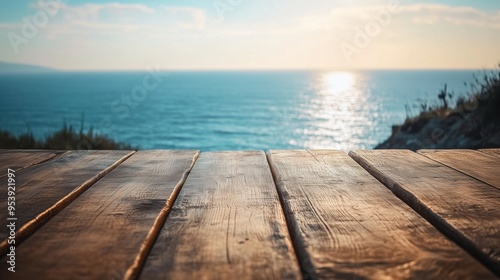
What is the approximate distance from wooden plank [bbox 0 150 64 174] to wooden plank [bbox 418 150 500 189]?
1.71 meters

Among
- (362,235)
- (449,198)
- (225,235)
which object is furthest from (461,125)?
(225,235)

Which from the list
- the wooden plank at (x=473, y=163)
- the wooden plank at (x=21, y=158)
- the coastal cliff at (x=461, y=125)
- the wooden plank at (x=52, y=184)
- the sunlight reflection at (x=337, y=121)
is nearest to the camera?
the wooden plank at (x=52, y=184)

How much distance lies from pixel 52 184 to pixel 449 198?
1.23 metres

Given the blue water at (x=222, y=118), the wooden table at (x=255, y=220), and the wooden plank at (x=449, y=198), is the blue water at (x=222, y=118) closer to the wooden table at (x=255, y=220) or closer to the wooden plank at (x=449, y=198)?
the wooden plank at (x=449, y=198)

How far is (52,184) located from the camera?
57.0 inches

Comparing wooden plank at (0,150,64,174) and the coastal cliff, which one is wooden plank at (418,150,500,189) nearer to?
wooden plank at (0,150,64,174)

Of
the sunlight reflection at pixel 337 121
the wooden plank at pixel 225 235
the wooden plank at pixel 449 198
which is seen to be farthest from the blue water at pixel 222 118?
the wooden plank at pixel 225 235

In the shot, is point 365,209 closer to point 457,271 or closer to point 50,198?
point 457,271

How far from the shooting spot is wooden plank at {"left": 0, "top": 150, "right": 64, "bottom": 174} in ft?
6.01

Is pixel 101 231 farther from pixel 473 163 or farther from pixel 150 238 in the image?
pixel 473 163

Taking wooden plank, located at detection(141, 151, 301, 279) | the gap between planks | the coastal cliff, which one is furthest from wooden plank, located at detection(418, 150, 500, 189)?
the coastal cliff

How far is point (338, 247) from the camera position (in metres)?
0.89

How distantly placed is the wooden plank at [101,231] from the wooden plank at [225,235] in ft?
0.17

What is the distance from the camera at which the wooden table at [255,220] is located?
81 centimetres
